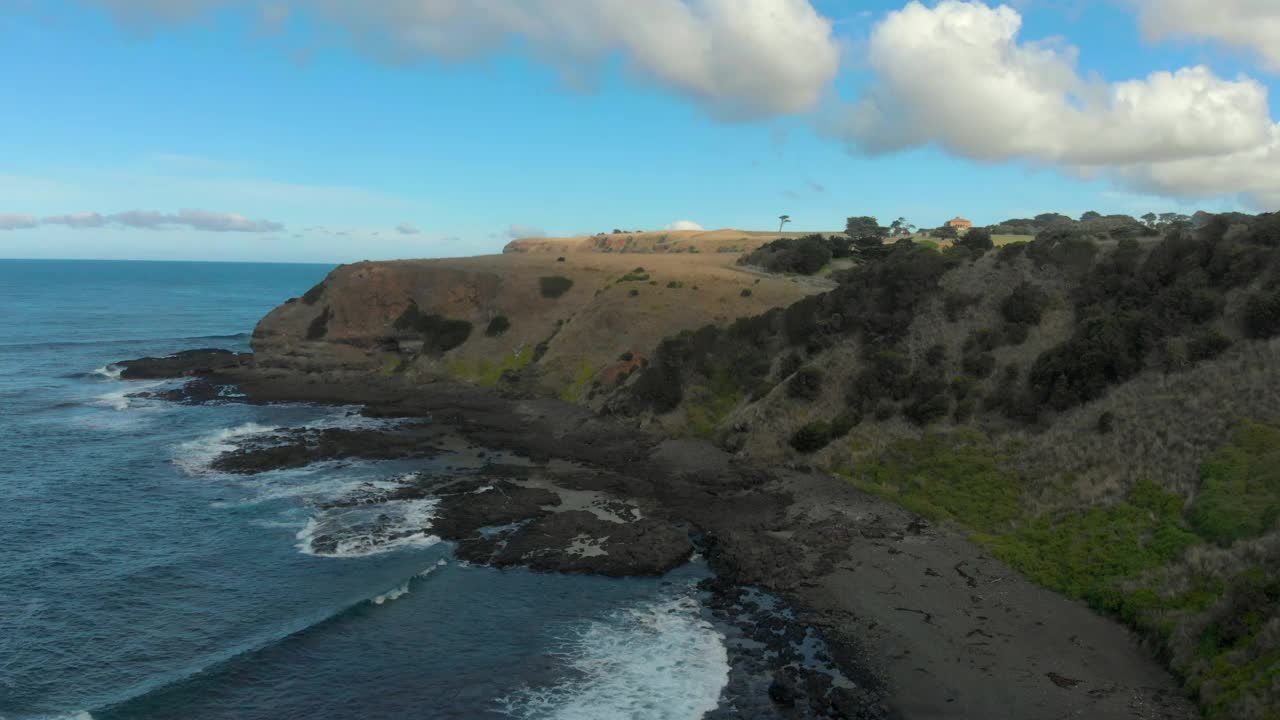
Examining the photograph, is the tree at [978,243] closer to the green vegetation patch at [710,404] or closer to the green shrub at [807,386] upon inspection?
the green shrub at [807,386]

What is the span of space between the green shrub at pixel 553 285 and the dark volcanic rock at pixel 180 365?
32730 mm

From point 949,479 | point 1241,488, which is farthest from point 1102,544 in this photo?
point 949,479

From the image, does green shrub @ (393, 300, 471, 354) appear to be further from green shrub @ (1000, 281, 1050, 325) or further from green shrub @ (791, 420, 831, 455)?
green shrub @ (1000, 281, 1050, 325)

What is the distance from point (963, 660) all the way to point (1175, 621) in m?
6.60

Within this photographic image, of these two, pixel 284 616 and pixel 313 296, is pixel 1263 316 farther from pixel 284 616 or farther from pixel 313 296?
pixel 313 296

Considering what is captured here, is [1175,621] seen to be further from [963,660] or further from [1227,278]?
[1227,278]

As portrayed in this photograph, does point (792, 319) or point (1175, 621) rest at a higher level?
point (792, 319)

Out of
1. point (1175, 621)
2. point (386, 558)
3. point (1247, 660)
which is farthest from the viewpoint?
point (386, 558)

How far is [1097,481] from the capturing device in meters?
33.0

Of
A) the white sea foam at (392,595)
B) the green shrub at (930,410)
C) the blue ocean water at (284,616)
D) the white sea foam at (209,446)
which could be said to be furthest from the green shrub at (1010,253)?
the white sea foam at (209,446)

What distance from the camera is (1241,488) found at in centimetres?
2839

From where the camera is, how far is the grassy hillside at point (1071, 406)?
25.2m

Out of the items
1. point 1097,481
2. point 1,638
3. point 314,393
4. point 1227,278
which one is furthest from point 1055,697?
point 314,393

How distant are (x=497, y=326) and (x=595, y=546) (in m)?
46.9
